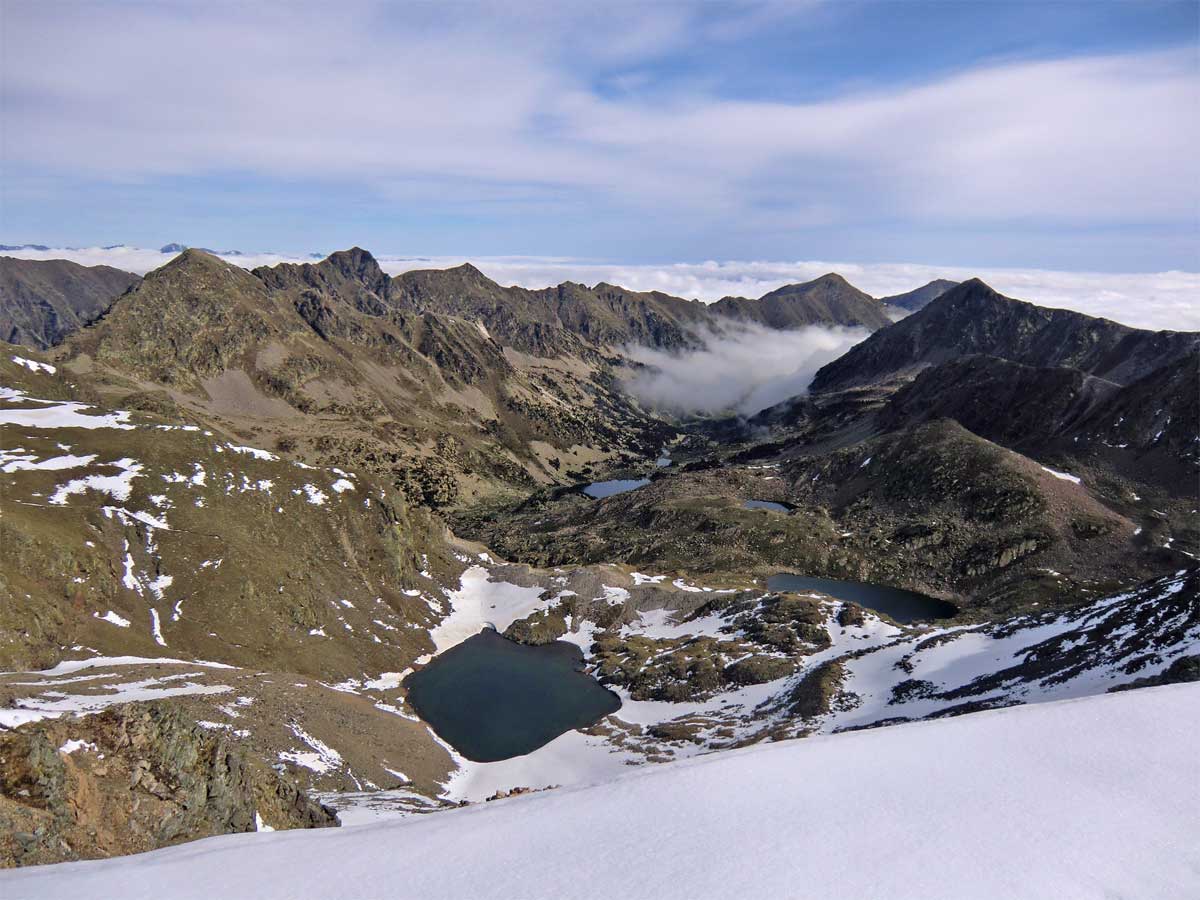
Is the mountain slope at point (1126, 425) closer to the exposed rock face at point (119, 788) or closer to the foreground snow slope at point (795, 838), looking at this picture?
the foreground snow slope at point (795, 838)

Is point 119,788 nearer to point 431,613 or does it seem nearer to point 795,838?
point 795,838

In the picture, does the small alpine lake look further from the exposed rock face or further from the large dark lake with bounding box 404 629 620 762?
the exposed rock face

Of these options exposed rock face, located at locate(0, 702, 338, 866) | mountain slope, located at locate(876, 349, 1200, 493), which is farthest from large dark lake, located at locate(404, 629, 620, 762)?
mountain slope, located at locate(876, 349, 1200, 493)

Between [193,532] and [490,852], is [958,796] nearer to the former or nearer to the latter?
[490,852]

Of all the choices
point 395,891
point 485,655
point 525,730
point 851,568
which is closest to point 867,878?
point 395,891

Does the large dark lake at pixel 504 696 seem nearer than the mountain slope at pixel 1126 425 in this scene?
Yes

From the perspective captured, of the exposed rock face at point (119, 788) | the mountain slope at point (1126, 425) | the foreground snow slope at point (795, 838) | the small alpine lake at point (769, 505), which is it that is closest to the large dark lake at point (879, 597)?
the small alpine lake at point (769, 505)
